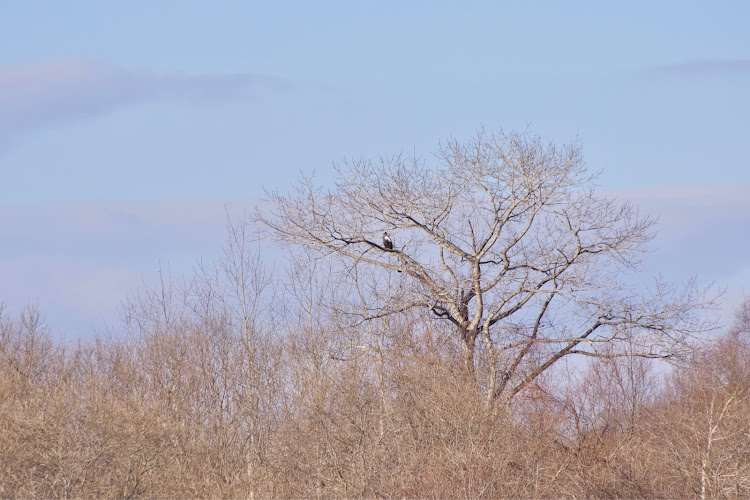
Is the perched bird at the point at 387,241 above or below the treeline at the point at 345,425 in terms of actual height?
above

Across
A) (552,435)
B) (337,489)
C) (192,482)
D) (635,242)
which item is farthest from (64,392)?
(635,242)

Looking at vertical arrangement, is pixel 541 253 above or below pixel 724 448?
above

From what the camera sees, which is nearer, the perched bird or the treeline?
the treeline

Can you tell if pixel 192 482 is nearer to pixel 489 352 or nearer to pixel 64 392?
pixel 64 392

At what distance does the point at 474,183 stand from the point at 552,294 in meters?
3.80

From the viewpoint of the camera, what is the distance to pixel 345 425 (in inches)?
934

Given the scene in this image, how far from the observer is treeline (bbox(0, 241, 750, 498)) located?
19.5 m

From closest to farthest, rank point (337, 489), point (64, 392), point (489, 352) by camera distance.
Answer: point (64, 392)
point (337, 489)
point (489, 352)

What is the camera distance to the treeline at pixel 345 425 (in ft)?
64.1

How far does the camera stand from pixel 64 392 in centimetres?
2016

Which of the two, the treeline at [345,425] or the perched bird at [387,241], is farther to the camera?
the perched bird at [387,241]

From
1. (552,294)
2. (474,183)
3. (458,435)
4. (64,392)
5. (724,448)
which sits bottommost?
(724,448)

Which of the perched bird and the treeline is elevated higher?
the perched bird

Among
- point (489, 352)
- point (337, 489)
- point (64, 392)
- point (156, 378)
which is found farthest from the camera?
point (156, 378)
